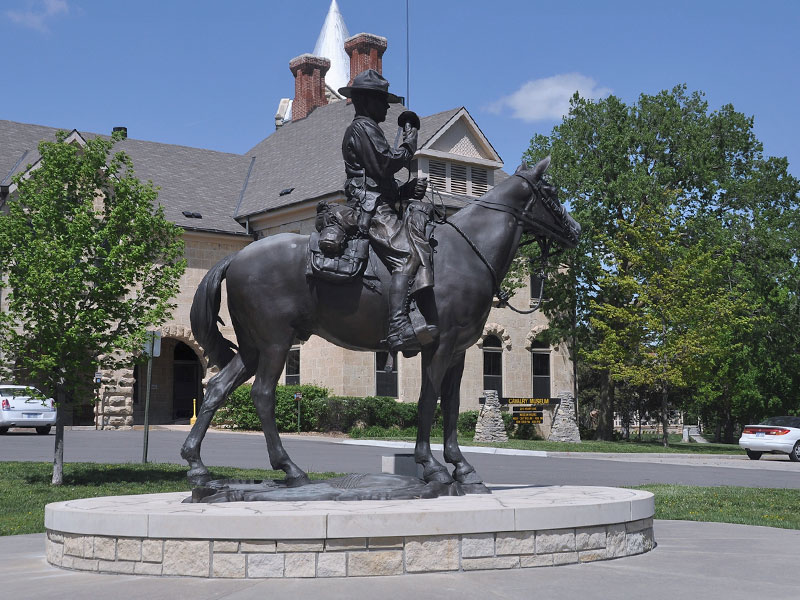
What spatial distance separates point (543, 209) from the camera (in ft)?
30.6

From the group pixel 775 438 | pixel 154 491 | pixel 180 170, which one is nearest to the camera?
pixel 154 491

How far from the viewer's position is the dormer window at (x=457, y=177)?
3553 cm

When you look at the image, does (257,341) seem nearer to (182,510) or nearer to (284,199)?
(182,510)

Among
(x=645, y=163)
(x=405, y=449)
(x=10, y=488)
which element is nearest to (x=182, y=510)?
(x=10, y=488)

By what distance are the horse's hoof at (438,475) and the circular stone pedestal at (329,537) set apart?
1.01 m

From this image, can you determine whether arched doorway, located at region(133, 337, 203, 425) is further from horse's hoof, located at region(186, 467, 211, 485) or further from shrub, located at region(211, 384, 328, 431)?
horse's hoof, located at region(186, 467, 211, 485)

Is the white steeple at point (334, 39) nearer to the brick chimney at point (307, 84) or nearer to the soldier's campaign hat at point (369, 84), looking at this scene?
the brick chimney at point (307, 84)

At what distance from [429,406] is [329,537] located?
2256 mm

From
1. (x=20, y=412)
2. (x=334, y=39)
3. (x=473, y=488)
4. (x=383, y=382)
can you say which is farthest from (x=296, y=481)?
(x=334, y=39)

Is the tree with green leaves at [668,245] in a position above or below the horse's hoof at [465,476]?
above

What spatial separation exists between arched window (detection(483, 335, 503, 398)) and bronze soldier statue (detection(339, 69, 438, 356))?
2817 cm

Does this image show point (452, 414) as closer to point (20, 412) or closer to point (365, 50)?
point (20, 412)

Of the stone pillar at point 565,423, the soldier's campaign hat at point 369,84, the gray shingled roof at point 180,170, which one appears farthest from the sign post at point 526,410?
the soldier's campaign hat at point 369,84

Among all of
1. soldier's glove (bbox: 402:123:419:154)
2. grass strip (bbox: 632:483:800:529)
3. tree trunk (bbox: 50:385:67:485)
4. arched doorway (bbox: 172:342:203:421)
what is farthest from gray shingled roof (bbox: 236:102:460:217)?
soldier's glove (bbox: 402:123:419:154)
